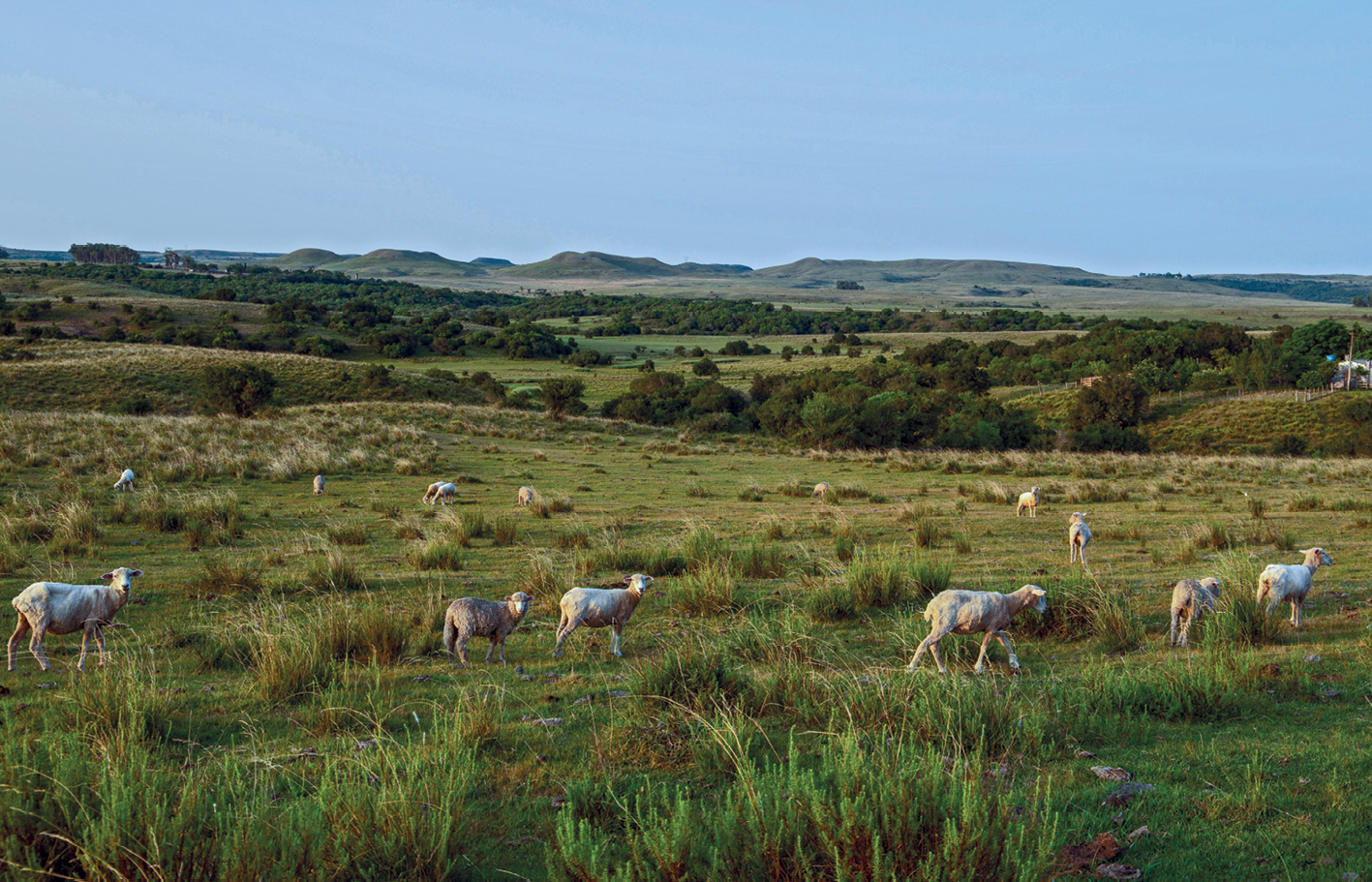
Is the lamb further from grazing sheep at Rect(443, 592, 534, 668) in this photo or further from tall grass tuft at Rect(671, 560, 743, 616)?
grazing sheep at Rect(443, 592, 534, 668)

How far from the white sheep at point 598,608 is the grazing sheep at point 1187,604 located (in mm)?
4980

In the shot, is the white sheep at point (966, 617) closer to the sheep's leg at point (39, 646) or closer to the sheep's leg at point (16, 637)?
the sheep's leg at point (39, 646)

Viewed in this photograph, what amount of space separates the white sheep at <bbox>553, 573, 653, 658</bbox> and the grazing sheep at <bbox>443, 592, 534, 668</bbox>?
0.41 metres

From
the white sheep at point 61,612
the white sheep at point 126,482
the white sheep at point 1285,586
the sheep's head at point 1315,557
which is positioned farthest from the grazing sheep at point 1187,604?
the white sheep at point 126,482

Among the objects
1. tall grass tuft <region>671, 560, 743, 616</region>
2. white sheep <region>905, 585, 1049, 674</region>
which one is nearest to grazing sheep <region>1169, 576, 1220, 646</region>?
white sheep <region>905, 585, 1049, 674</region>

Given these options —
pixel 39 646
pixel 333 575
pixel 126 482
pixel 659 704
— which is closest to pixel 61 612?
pixel 39 646

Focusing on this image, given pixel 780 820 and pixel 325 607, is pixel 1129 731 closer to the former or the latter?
pixel 780 820

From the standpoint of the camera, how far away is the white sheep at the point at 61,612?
7051 mm

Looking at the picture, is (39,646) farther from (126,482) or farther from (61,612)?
(126,482)

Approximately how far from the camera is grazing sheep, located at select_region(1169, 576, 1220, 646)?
7945 millimetres

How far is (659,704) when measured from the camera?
625 cm

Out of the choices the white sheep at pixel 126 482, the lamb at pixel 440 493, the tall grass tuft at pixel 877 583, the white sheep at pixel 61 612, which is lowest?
the lamb at pixel 440 493

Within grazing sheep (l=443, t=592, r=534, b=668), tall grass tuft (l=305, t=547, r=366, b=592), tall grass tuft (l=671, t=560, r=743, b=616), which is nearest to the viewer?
grazing sheep (l=443, t=592, r=534, b=668)

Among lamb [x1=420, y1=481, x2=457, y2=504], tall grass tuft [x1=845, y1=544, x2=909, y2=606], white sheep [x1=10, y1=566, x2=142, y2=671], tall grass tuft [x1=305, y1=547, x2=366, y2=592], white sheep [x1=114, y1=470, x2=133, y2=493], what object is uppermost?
white sheep [x1=10, y1=566, x2=142, y2=671]
